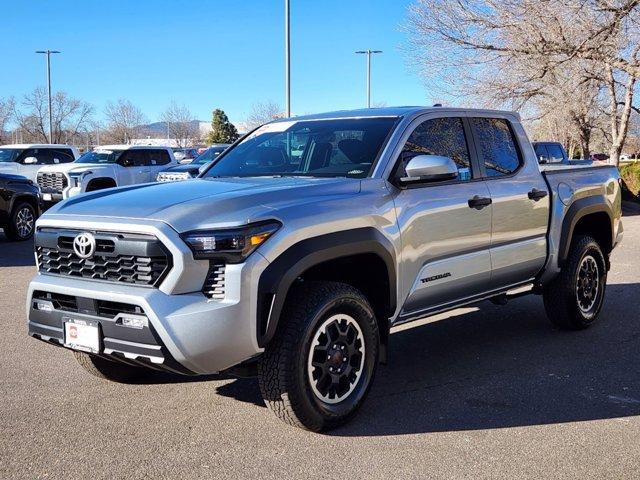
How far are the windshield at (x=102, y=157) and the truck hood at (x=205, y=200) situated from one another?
51.4 ft

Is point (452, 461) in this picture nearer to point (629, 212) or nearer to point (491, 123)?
point (491, 123)

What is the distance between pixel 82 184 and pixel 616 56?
13676mm

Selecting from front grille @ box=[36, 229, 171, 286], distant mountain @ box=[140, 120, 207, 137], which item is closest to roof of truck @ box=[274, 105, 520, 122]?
front grille @ box=[36, 229, 171, 286]

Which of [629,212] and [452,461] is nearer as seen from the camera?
[452,461]

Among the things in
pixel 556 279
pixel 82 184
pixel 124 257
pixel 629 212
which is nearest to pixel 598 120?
pixel 629 212

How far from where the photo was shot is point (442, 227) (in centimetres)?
487

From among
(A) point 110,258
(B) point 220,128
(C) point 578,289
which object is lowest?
(C) point 578,289

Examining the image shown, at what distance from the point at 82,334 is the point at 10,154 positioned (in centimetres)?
1943

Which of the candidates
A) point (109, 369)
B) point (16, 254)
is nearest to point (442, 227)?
point (109, 369)

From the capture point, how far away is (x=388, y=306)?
4.55 metres

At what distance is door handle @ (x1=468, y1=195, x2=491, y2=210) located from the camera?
5.12 m

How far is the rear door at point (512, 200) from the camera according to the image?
215 inches

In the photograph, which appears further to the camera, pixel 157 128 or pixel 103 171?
pixel 157 128

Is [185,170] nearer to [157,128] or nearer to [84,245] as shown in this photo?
[84,245]
